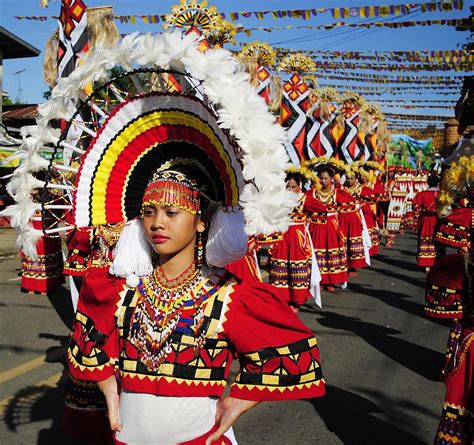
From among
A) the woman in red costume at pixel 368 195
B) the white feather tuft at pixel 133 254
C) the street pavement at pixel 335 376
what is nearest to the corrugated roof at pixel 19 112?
the woman in red costume at pixel 368 195

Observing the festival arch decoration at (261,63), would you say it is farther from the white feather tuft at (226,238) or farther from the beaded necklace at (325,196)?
the white feather tuft at (226,238)

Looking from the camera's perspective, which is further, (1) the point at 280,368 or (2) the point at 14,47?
(2) the point at 14,47

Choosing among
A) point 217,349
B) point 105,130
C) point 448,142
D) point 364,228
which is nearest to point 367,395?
point 217,349

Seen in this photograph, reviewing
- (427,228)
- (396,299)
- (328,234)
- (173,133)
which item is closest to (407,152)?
(427,228)

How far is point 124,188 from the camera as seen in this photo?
8.52ft

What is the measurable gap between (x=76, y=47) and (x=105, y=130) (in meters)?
4.78

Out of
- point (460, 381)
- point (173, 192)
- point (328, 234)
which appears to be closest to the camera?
point (173, 192)

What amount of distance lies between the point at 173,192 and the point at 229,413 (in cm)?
85

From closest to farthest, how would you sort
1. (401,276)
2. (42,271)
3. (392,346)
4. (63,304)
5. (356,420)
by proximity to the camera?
1. (356,420)
2. (392,346)
3. (63,304)
4. (42,271)
5. (401,276)

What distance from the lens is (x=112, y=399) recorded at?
2398mm

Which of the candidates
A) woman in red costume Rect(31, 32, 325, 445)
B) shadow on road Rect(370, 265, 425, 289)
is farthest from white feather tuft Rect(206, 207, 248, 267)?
shadow on road Rect(370, 265, 425, 289)

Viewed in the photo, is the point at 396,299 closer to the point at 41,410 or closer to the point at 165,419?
the point at 41,410

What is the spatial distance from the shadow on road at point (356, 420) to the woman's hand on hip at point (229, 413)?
94.8 inches

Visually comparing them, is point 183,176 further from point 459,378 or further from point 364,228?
point 364,228
